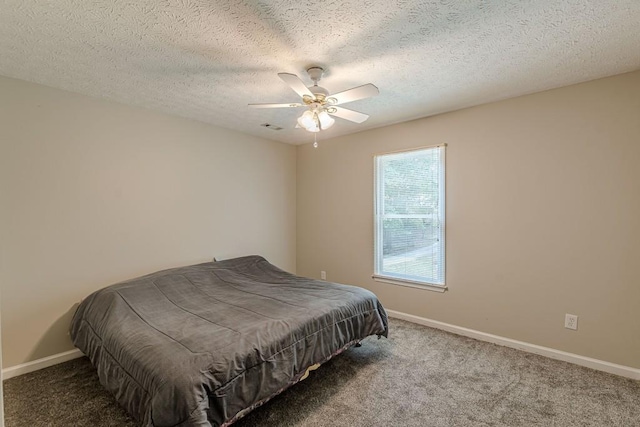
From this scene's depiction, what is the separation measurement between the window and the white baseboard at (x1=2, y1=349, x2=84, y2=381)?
3.10 metres

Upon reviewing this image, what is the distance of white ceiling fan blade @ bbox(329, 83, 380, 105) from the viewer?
2.15 meters

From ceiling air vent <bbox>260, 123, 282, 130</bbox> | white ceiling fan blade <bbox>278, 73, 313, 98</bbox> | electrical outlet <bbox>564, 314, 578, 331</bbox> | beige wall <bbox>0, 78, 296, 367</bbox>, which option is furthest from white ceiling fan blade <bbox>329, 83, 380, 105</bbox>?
electrical outlet <bbox>564, 314, 578, 331</bbox>

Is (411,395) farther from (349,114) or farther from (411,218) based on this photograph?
(349,114)

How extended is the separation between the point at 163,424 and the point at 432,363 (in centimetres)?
205

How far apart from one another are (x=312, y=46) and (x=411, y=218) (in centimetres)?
223

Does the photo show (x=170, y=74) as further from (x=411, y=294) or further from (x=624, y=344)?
(x=624, y=344)

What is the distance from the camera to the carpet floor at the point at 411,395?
6.70 ft

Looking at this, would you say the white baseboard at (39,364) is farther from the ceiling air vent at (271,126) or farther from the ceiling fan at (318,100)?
the ceiling air vent at (271,126)

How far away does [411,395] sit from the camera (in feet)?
7.49

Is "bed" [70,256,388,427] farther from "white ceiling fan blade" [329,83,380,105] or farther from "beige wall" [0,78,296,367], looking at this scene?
"white ceiling fan blade" [329,83,380,105]

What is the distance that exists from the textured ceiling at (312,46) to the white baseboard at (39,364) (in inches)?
88.9

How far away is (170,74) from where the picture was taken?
251 cm

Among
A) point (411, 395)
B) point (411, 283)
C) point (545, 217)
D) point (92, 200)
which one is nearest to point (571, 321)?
point (545, 217)

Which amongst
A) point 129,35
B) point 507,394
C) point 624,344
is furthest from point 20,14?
point 624,344
